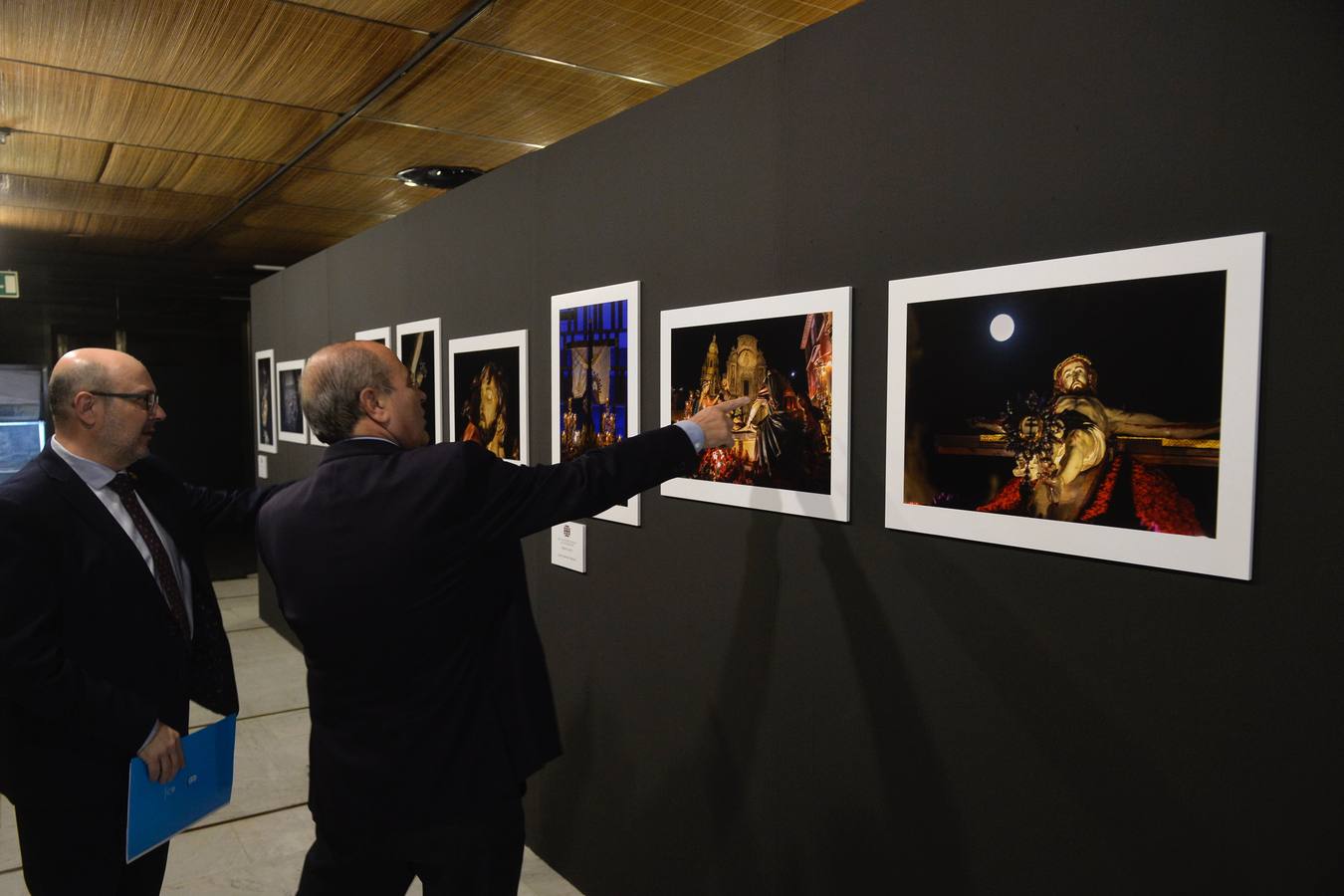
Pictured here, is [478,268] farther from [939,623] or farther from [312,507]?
[939,623]

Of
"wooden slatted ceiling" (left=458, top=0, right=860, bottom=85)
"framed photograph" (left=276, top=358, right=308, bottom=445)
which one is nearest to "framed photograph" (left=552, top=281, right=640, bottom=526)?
"wooden slatted ceiling" (left=458, top=0, right=860, bottom=85)

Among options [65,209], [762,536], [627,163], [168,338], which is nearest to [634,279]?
[627,163]

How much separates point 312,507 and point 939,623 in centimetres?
138

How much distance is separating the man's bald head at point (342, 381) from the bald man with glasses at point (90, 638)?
62 cm

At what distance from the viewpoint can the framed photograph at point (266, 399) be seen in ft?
20.8

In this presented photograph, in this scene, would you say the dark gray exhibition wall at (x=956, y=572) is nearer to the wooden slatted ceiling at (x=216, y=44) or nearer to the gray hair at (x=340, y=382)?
the gray hair at (x=340, y=382)

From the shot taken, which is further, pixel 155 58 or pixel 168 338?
pixel 168 338

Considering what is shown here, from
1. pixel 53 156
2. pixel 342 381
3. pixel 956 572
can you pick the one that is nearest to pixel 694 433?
pixel 956 572

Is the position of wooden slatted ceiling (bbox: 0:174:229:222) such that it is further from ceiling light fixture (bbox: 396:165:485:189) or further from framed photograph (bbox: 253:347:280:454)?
ceiling light fixture (bbox: 396:165:485:189)

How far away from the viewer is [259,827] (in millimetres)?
3592

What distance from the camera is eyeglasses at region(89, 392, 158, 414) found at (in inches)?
84.7

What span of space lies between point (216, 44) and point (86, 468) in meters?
2.19

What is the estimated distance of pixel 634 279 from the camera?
8.76ft

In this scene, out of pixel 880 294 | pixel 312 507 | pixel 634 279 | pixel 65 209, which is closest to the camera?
pixel 312 507
